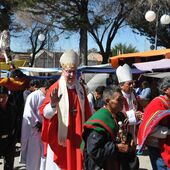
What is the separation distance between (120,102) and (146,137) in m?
0.78

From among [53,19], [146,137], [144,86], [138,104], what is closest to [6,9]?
[53,19]

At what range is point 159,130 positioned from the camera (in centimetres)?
468

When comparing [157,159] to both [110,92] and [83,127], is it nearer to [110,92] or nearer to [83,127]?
[83,127]

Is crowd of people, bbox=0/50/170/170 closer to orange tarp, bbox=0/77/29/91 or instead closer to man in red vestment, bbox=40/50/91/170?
man in red vestment, bbox=40/50/91/170

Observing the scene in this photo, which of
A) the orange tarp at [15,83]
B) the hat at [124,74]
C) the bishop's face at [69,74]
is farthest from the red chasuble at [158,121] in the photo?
the orange tarp at [15,83]

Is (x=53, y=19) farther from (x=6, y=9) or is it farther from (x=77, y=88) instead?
(x=77, y=88)

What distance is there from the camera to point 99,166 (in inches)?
159

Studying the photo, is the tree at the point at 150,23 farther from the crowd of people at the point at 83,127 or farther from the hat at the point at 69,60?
the hat at the point at 69,60

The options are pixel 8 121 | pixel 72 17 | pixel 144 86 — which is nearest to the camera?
pixel 8 121

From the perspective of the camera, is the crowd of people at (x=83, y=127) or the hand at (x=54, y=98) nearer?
the crowd of people at (x=83, y=127)

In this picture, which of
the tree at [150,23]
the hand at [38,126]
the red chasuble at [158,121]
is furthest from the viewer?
the tree at [150,23]

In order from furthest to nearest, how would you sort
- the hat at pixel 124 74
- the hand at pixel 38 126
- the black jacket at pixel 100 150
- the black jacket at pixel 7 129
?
the hand at pixel 38 126
the hat at pixel 124 74
the black jacket at pixel 7 129
the black jacket at pixel 100 150

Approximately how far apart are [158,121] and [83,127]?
2.78 ft

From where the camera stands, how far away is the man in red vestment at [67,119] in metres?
5.34
